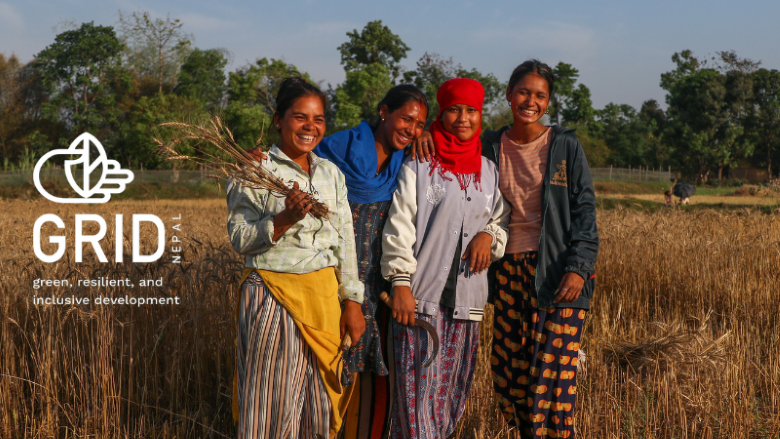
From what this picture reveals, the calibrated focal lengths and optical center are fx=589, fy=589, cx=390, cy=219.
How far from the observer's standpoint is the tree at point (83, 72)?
3841 centimetres

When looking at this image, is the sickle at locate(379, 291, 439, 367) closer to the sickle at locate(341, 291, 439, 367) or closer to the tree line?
the sickle at locate(341, 291, 439, 367)

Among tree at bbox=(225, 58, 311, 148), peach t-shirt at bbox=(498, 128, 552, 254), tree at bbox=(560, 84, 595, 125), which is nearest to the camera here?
peach t-shirt at bbox=(498, 128, 552, 254)

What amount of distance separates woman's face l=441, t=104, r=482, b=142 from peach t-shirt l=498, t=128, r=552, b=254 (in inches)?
9.9

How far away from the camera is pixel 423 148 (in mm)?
2797

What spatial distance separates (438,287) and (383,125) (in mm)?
840

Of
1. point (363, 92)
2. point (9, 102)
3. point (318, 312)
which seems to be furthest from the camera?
point (9, 102)

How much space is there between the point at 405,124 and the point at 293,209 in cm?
86

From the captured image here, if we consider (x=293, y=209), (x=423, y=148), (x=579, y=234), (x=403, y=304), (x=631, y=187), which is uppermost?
(x=631, y=187)

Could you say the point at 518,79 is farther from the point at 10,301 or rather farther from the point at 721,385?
the point at 10,301

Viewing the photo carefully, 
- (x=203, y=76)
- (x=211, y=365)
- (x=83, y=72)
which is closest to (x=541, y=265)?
(x=211, y=365)

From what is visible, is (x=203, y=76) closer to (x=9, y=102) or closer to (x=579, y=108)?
(x=9, y=102)

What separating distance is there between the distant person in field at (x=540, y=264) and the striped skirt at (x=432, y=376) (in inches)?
8.2

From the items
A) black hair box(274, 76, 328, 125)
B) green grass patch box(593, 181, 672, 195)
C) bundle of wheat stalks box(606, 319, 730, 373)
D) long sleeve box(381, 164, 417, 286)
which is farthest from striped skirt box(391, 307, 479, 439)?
green grass patch box(593, 181, 672, 195)

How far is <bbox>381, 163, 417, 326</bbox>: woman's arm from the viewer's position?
2686mm
